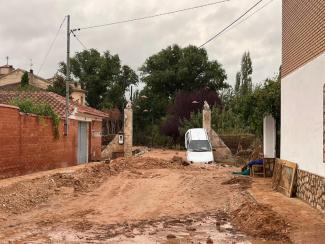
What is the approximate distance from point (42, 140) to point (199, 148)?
38.0 ft

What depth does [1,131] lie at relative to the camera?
18516 millimetres

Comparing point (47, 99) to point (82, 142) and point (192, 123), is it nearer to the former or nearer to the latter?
point (82, 142)

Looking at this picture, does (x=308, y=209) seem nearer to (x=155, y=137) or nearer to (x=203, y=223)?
(x=203, y=223)

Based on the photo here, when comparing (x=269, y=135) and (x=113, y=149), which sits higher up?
(x=269, y=135)

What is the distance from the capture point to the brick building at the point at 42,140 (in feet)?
63.2

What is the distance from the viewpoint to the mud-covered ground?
1045 cm

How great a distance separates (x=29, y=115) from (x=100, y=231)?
12.0 meters

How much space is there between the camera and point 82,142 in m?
33.2

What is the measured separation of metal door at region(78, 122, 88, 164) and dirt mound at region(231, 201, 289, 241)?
Answer: 68.3ft

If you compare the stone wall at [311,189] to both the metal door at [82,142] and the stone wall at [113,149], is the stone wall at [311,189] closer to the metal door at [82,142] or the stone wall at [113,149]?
the metal door at [82,142]

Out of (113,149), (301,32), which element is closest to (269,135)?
(301,32)

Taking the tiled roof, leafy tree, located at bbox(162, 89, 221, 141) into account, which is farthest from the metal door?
leafy tree, located at bbox(162, 89, 221, 141)

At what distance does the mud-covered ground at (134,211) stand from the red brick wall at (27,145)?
4.47 feet

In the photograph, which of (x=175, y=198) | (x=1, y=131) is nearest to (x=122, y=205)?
(x=175, y=198)
